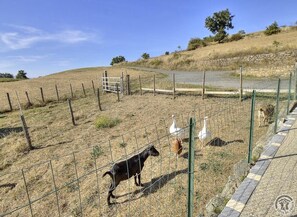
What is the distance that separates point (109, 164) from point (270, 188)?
8.09 ft

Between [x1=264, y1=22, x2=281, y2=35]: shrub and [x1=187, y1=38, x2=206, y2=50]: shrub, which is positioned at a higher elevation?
[x1=264, y1=22, x2=281, y2=35]: shrub

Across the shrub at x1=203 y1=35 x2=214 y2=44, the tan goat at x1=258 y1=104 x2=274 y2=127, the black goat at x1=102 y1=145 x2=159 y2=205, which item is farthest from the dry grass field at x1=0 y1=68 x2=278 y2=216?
the shrub at x1=203 y1=35 x2=214 y2=44

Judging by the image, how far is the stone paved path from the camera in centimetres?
341

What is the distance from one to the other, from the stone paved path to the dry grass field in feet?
2.32

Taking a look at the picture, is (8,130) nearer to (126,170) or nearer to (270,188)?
(126,170)

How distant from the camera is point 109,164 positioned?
3199 mm

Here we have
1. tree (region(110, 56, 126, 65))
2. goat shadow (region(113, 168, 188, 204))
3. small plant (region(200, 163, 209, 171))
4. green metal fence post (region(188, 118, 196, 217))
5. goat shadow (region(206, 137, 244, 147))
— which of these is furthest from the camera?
tree (region(110, 56, 126, 65))

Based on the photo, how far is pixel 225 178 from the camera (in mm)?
4988

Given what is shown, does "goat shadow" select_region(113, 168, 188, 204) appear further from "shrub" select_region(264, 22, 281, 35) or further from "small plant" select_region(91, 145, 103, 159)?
"shrub" select_region(264, 22, 281, 35)

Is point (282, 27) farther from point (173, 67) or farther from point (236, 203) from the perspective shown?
point (236, 203)

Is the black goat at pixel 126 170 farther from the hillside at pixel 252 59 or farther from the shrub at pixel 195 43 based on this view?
the shrub at pixel 195 43

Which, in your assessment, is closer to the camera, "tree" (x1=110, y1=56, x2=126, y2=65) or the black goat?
the black goat

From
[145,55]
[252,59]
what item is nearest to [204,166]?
[252,59]

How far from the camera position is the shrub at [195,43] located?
2140 inches
